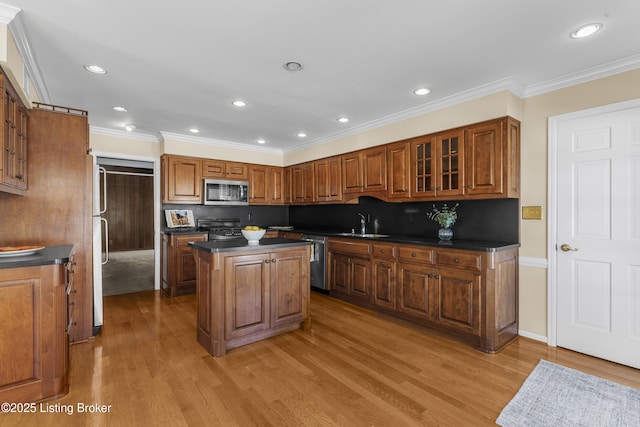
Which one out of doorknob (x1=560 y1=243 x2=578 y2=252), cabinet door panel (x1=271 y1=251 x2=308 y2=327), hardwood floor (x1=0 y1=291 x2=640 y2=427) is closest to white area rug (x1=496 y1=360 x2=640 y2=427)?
hardwood floor (x1=0 y1=291 x2=640 y2=427)

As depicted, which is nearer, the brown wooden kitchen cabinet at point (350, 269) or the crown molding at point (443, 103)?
the crown molding at point (443, 103)

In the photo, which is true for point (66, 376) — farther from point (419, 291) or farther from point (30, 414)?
point (419, 291)

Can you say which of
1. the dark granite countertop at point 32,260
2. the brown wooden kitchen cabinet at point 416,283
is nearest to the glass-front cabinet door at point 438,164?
the brown wooden kitchen cabinet at point 416,283

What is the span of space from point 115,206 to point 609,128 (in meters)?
9.64

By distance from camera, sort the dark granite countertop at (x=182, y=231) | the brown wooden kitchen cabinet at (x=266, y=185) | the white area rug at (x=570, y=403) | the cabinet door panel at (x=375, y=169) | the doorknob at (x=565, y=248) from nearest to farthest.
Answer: the white area rug at (x=570, y=403)
the doorknob at (x=565, y=248)
the cabinet door panel at (x=375, y=169)
the dark granite countertop at (x=182, y=231)
the brown wooden kitchen cabinet at (x=266, y=185)

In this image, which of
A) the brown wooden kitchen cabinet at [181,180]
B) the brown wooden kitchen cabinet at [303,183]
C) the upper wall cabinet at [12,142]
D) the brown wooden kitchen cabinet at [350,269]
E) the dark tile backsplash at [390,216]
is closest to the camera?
the upper wall cabinet at [12,142]

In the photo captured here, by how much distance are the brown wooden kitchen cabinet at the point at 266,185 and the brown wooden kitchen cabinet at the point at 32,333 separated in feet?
12.6

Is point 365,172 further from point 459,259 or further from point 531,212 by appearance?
point 531,212

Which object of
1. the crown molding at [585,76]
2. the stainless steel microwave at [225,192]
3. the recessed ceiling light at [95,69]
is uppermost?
the recessed ceiling light at [95,69]

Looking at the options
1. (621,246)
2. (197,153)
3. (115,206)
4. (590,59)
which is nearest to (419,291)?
(621,246)

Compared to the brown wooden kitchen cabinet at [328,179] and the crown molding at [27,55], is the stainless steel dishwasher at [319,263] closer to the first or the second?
the brown wooden kitchen cabinet at [328,179]

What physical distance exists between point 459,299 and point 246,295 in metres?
2.02

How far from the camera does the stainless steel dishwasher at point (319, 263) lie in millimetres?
4543

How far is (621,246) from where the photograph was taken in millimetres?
2580
